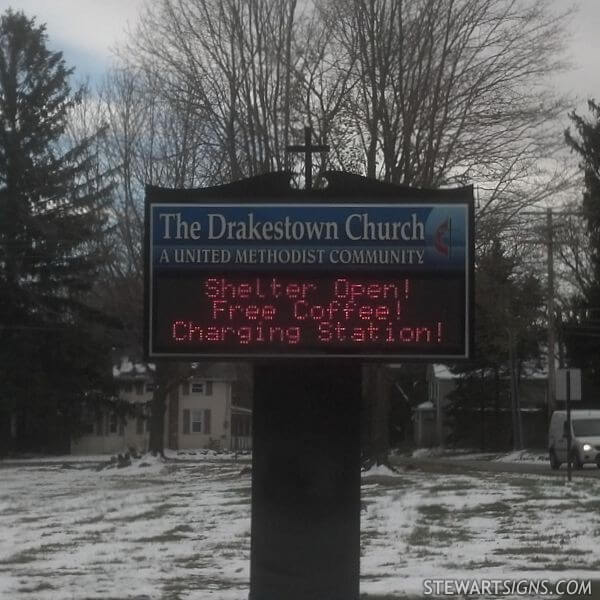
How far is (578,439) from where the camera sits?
118 feet

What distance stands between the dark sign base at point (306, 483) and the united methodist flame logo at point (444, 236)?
1.32 meters

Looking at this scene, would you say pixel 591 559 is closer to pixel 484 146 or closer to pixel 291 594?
pixel 291 594

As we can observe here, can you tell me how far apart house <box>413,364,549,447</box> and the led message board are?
166ft

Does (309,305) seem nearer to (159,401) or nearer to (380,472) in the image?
(380,472)

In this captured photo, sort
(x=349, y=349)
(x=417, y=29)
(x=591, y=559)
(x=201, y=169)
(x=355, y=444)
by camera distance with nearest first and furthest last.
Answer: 1. (x=349, y=349)
2. (x=355, y=444)
3. (x=591, y=559)
4. (x=417, y=29)
5. (x=201, y=169)

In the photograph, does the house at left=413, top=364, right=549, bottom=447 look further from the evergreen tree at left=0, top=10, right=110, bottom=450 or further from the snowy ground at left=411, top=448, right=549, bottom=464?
the evergreen tree at left=0, top=10, right=110, bottom=450

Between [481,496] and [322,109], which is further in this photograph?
[322,109]

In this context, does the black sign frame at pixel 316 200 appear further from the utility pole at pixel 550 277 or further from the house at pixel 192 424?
the house at pixel 192 424

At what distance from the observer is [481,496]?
21.7 meters

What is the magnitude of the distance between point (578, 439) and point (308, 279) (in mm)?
27099

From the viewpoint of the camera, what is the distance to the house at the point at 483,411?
64.2 m

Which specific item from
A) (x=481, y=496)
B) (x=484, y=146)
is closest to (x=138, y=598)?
(x=481, y=496)

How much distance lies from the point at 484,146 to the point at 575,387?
22.1ft

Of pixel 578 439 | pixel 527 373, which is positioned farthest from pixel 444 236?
pixel 527 373
